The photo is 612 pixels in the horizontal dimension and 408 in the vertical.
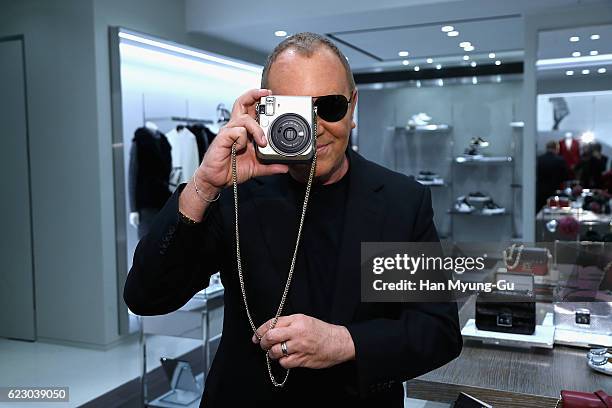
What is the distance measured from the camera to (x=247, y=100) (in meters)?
1.00

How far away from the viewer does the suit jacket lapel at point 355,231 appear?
1021 mm

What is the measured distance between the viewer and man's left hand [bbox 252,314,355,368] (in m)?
0.85

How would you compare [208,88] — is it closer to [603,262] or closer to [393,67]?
[393,67]

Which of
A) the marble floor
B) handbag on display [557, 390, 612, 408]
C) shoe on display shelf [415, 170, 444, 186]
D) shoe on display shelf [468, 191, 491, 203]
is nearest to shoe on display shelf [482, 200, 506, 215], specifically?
shoe on display shelf [468, 191, 491, 203]

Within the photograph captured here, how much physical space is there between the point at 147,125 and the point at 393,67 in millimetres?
3795

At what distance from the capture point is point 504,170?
7.57 meters

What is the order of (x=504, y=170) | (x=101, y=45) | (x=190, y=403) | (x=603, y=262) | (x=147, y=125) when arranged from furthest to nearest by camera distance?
1. (x=504, y=170)
2. (x=147, y=125)
3. (x=101, y=45)
4. (x=190, y=403)
5. (x=603, y=262)

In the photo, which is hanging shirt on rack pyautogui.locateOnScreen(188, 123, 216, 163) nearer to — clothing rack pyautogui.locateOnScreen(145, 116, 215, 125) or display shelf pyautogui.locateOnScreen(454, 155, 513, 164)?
clothing rack pyautogui.locateOnScreen(145, 116, 215, 125)

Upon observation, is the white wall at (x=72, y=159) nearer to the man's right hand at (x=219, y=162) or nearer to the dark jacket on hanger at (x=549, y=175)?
the dark jacket on hanger at (x=549, y=175)

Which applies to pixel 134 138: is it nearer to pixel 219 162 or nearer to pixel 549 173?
pixel 549 173

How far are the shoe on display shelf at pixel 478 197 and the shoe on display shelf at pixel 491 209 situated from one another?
0.18 feet

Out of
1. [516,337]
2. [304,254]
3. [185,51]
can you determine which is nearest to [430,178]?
[185,51]

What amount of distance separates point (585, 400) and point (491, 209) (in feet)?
21.2

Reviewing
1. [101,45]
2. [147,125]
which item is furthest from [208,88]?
[101,45]
